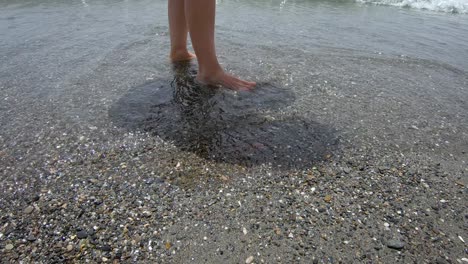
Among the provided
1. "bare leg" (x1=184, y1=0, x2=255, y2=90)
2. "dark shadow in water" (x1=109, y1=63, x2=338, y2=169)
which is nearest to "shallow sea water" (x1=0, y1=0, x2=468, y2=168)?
"dark shadow in water" (x1=109, y1=63, x2=338, y2=169)

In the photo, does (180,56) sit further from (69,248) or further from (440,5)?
(440,5)

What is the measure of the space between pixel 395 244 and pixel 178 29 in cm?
235

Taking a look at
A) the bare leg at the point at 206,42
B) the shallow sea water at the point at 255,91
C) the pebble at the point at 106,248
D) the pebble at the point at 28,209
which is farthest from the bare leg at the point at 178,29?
the pebble at the point at 106,248

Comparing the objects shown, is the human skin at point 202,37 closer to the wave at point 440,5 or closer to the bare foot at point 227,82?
the bare foot at point 227,82

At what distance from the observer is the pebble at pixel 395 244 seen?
1.21 meters

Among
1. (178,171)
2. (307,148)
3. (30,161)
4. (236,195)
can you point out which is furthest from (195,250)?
(30,161)

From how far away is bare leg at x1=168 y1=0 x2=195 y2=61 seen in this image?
2.67m

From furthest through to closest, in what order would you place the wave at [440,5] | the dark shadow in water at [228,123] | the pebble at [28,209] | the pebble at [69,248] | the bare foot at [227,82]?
1. the wave at [440,5]
2. the bare foot at [227,82]
3. the dark shadow in water at [228,123]
4. the pebble at [28,209]
5. the pebble at [69,248]

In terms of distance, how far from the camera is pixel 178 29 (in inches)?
108

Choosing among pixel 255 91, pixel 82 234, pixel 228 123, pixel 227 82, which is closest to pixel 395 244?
pixel 228 123

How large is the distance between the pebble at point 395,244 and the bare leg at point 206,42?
59.4 inches

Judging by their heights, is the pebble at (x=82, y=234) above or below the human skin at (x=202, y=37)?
below

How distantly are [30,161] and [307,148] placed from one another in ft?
4.93

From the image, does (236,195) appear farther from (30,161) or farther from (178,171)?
(30,161)
